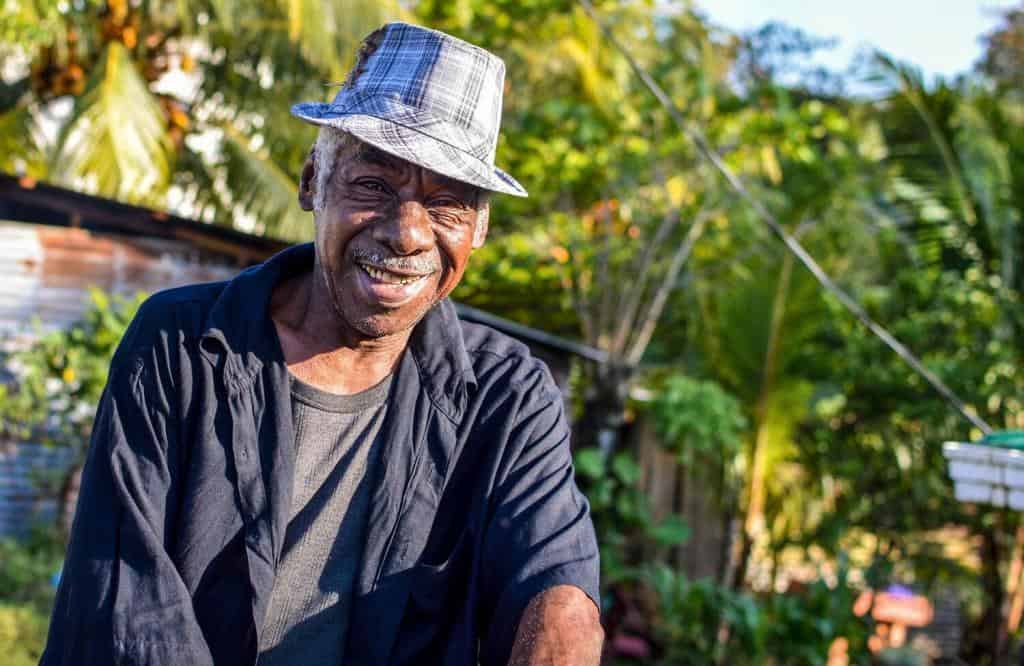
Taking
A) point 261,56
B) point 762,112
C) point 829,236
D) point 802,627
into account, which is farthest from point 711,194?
point 261,56

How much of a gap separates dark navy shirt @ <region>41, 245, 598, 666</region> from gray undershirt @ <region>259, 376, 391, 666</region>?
0.03m

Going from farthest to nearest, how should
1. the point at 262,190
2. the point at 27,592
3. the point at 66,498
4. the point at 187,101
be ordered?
the point at 187,101 → the point at 262,190 → the point at 66,498 → the point at 27,592

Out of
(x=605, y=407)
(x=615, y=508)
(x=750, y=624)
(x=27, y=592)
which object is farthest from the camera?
(x=605, y=407)

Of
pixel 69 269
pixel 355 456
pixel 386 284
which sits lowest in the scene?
pixel 355 456

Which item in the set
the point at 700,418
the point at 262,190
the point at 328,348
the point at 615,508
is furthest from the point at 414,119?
the point at 262,190

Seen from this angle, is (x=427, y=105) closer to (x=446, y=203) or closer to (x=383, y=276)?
(x=446, y=203)

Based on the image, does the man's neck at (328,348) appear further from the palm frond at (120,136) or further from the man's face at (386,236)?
the palm frond at (120,136)

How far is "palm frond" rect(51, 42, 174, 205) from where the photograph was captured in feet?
29.2

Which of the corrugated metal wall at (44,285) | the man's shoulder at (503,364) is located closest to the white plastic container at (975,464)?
the man's shoulder at (503,364)

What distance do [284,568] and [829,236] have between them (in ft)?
29.2

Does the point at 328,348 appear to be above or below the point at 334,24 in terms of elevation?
below

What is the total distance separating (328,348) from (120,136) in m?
7.39

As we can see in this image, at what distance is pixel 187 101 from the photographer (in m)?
10.7

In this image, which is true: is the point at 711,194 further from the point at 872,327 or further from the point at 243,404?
the point at 243,404
